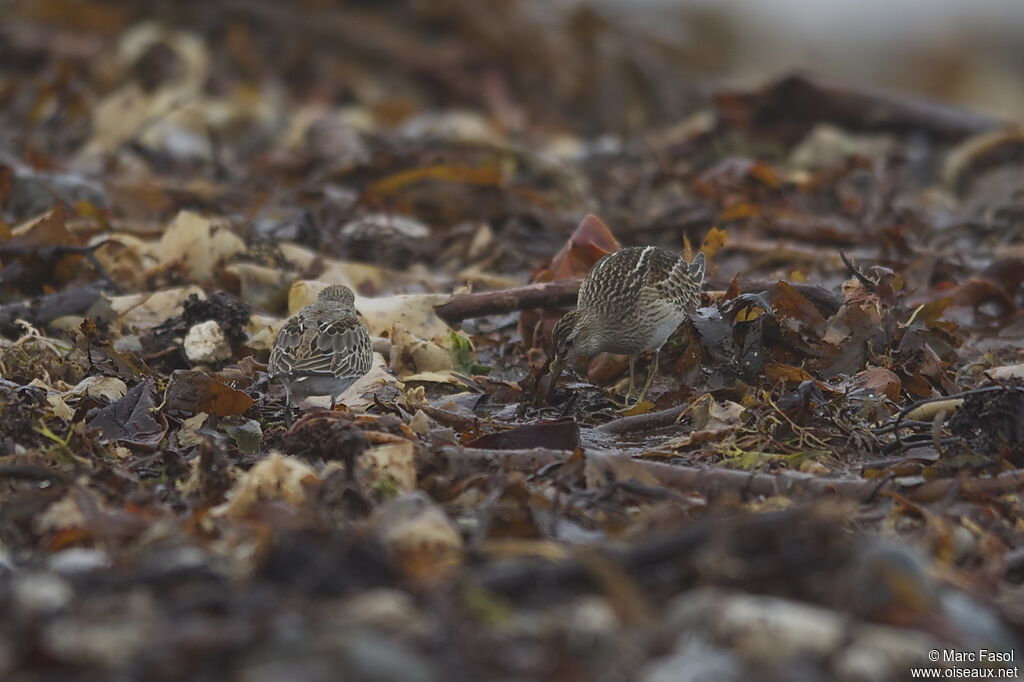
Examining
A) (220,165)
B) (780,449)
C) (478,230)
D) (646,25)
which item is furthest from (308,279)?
(646,25)

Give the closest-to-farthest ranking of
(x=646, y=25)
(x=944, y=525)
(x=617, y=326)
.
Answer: (x=944, y=525), (x=617, y=326), (x=646, y=25)

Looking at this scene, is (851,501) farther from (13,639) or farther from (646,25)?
(646,25)

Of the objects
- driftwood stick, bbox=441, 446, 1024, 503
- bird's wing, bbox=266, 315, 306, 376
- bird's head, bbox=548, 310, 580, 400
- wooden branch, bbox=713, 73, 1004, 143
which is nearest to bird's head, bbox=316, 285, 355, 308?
bird's wing, bbox=266, 315, 306, 376

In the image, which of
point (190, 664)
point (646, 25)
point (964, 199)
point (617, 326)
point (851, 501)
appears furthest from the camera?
point (646, 25)

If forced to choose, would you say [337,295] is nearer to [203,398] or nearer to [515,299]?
[515,299]

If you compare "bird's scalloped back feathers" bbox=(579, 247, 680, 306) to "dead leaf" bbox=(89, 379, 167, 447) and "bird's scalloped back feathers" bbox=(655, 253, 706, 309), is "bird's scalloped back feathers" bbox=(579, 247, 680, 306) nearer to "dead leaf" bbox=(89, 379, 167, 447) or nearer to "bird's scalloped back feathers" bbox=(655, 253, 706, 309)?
"bird's scalloped back feathers" bbox=(655, 253, 706, 309)

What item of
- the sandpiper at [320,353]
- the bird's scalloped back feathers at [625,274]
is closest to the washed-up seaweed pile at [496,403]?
the sandpiper at [320,353]
